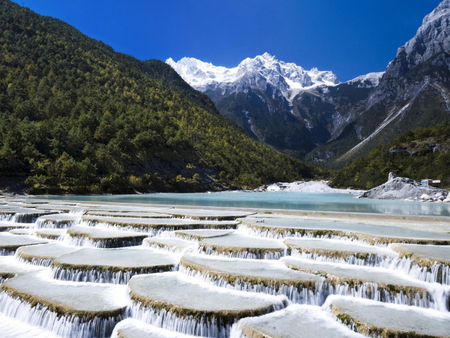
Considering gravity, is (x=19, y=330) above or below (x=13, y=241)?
below

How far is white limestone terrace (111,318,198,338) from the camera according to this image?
25.2ft

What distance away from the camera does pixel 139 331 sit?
7906 millimetres

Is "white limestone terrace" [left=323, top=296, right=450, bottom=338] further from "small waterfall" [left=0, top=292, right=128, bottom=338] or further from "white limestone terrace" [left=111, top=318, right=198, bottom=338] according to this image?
"small waterfall" [left=0, top=292, right=128, bottom=338]

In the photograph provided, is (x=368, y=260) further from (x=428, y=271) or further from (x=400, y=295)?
(x=400, y=295)

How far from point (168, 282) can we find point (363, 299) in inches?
219

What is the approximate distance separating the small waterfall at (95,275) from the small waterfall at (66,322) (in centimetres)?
177

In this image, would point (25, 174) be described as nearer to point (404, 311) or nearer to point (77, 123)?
point (77, 123)

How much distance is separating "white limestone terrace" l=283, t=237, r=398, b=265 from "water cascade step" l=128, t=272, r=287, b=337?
12.0 ft

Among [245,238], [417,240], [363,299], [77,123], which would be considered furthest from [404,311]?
[77,123]

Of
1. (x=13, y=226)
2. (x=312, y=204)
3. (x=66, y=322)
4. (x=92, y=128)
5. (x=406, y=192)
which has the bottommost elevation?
(x=66, y=322)

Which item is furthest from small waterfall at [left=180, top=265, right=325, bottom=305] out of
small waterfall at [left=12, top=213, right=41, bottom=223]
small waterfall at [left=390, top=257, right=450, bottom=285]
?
small waterfall at [left=12, top=213, right=41, bottom=223]

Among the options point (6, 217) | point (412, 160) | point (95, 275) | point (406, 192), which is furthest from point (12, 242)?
point (412, 160)

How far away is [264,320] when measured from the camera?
775cm

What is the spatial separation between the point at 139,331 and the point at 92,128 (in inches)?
3176
